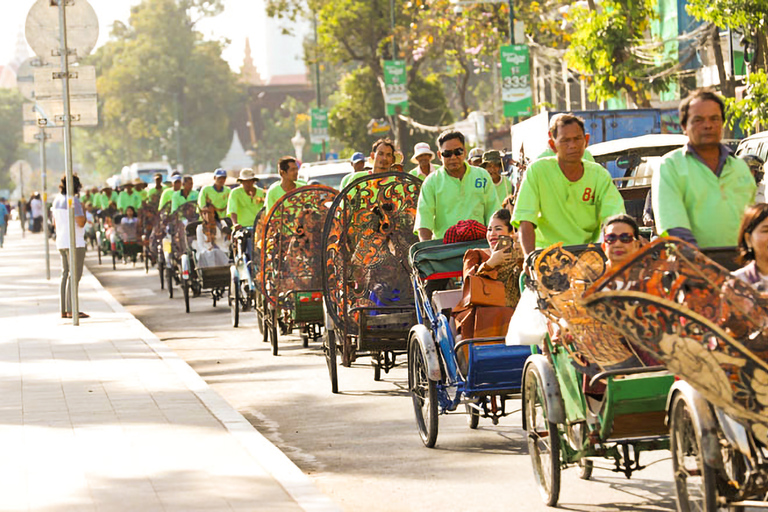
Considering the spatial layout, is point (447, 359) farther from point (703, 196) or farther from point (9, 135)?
point (9, 135)

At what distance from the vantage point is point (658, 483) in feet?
26.4

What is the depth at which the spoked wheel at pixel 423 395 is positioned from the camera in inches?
357

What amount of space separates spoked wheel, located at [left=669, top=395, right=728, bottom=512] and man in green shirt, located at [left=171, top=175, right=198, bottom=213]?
19329 mm

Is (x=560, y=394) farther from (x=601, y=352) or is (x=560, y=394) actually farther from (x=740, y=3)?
(x=740, y=3)

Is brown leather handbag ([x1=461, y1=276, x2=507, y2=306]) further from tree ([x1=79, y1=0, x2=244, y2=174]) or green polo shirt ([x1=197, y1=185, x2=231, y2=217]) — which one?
tree ([x1=79, y1=0, x2=244, y2=174])

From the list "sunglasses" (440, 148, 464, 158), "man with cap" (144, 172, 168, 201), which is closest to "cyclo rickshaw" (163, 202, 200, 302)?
"man with cap" (144, 172, 168, 201)

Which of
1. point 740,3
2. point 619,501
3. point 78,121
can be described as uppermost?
point 740,3

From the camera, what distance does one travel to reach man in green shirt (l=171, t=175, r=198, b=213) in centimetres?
2539

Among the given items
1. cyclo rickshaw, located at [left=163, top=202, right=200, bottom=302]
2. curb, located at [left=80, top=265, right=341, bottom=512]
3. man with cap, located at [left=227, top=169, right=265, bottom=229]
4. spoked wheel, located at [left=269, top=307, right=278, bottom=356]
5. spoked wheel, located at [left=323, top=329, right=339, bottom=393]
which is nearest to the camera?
curb, located at [left=80, top=265, right=341, bottom=512]

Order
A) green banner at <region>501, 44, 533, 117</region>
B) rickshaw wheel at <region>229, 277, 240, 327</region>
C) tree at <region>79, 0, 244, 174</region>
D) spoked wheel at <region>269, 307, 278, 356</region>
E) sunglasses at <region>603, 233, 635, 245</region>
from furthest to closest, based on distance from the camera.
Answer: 1. tree at <region>79, 0, 244, 174</region>
2. green banner at <region>501, 44, 533, 117</region>
3. rickshaw wheel at <region>229, 277, 240, 327</region>
4. spoked wheel at <region>269, 307, 278, 356</region>
5. sunglasses at <region>603, 233, 635, 245</region>

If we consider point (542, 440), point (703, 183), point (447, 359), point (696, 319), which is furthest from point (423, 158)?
point (696, 319)

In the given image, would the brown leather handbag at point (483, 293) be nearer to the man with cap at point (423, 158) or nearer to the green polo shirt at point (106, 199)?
the man with cap at point (423, 158)

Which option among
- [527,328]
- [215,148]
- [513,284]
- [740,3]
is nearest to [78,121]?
[740,3]

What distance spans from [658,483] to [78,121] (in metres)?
11.9
